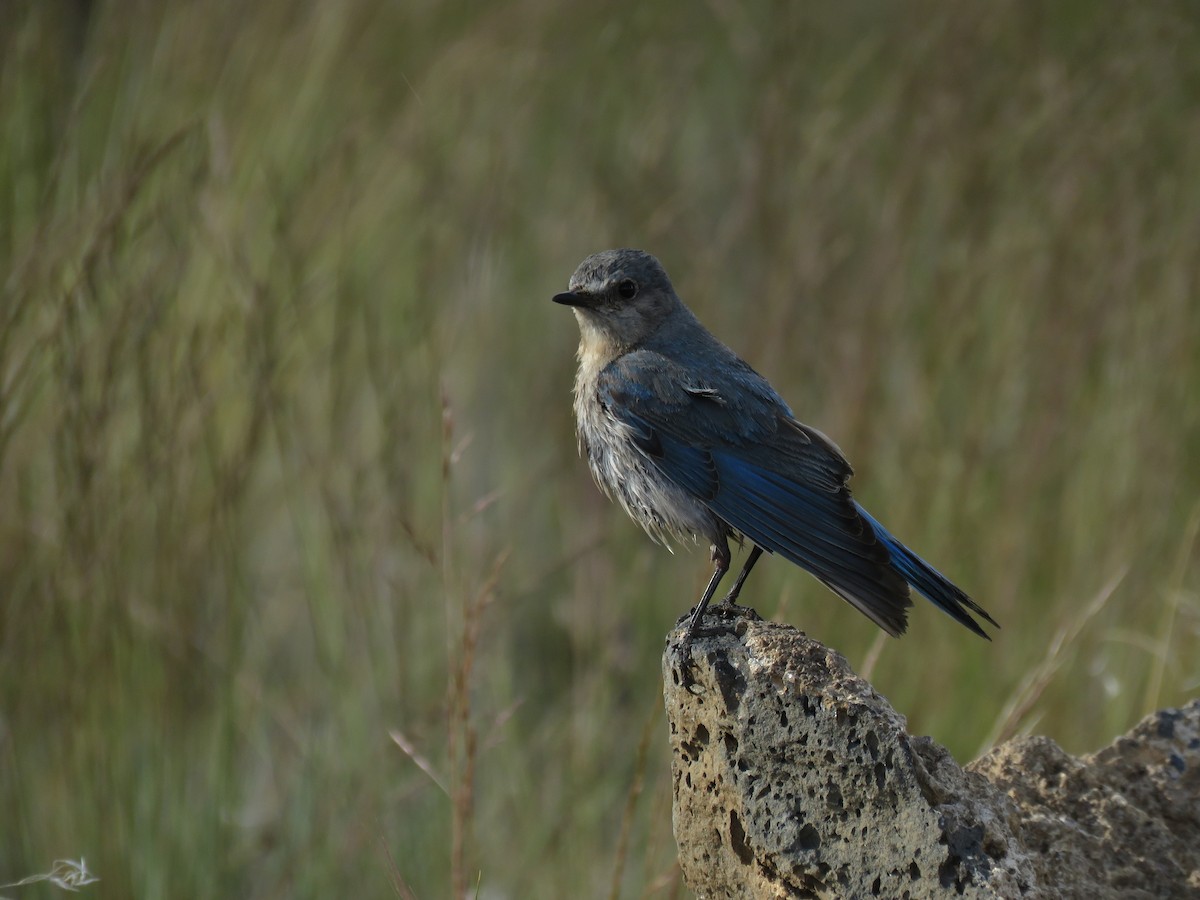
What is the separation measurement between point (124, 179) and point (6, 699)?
47.3 inches

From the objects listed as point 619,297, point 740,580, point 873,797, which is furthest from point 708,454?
point 873,797

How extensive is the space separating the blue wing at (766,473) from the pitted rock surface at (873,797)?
38 cm

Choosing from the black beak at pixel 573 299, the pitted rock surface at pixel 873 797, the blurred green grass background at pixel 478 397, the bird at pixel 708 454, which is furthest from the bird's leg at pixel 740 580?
the black beak at pixel 573 299

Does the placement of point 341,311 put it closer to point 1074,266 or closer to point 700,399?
point 700,399

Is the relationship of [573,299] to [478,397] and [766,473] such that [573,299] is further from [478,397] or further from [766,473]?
[478,397]

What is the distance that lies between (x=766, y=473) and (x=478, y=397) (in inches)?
83.4

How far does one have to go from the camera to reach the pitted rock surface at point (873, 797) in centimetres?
183

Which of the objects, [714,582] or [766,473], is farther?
[766,473]

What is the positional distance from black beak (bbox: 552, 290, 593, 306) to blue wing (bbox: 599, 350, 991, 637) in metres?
0.16

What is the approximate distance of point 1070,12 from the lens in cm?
536

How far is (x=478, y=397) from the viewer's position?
193 inches

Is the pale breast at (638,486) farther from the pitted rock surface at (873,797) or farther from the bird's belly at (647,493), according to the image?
the pitted rock surface at (873,797)

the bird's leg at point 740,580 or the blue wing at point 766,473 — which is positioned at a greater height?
the blue wing at point 766,473

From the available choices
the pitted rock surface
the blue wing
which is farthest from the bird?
the pitted rock surface
